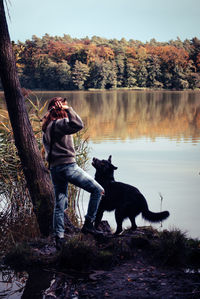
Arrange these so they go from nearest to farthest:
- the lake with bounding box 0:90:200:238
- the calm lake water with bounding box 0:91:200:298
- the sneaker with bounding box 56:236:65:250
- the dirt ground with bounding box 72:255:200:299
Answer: the dirt ground with bounding box 72:255:200:299 < the sneaker with bounding box 56:236:65:250 < the calm lake water with bounding box 0:91:200:298 < the lake with bounding box 0:90:200:238

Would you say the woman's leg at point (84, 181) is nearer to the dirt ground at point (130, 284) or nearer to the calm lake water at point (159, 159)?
the dirt ground at point (130, 284)

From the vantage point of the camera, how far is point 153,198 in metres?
12.2

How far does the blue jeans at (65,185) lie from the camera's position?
4.91 metres

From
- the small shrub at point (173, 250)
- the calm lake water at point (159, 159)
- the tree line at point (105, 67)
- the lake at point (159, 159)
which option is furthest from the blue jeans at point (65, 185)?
the tree line at point (105, 67)

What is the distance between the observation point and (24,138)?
229 inches

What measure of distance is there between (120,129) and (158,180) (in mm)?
14888

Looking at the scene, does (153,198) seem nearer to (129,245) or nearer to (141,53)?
(129,245)

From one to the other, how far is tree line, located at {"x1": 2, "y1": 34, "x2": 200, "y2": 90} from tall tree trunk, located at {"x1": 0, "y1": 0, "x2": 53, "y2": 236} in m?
78.9

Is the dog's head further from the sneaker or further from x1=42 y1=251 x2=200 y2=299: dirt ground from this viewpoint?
x1=42 y1=251 x2=200 y2=299: dirt ground

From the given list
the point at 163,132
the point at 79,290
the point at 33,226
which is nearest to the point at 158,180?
the point at 33,226

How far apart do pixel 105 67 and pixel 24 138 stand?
8251cm

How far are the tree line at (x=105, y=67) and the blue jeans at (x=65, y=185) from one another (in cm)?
7989

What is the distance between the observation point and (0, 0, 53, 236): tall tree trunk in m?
5.65

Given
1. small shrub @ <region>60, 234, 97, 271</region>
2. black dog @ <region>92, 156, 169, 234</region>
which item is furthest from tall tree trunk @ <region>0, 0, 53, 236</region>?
small shrub @ <region>60, 234, 97, 271</region>
